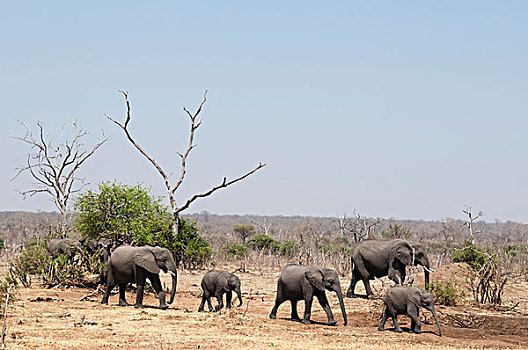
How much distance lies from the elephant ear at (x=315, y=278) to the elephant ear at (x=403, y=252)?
6712 mm

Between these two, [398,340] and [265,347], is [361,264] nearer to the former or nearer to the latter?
[398,340]

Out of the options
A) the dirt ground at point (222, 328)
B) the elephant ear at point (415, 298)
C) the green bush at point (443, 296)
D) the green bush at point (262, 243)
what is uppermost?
the green bush at point (262, 243)

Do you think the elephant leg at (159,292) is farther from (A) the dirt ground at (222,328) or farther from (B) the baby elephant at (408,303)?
(B) the baby elephant at (408,303)

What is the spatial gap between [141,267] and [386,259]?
8.51 meters

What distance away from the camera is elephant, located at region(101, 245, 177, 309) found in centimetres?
1811

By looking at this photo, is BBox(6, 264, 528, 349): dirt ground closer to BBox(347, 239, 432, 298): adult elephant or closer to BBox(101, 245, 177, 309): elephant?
BBox(101, 245, 177, 309): elephant

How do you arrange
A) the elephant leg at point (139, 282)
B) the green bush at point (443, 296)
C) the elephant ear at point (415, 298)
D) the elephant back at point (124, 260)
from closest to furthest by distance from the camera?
1. the elephant ear at point (415, 298)
2. the elephant leg at point (139, 282)
3. the elephant back at point (124, 260)
4. the green bush at point (443, 296)

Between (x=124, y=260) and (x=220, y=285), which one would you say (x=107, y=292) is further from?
(x=220, y=285)

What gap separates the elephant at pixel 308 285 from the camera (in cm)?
1598

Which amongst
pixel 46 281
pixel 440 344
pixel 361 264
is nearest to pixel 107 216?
pixel 46 281

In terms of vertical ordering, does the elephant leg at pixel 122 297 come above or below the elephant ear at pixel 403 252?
below

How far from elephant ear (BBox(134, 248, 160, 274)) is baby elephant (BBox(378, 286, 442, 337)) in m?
6.24

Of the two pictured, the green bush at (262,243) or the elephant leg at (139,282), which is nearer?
the elephant leg at (139,282)

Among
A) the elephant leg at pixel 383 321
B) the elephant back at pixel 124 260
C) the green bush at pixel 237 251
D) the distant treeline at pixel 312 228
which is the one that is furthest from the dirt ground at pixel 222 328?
the green bush at pixel 237 251
